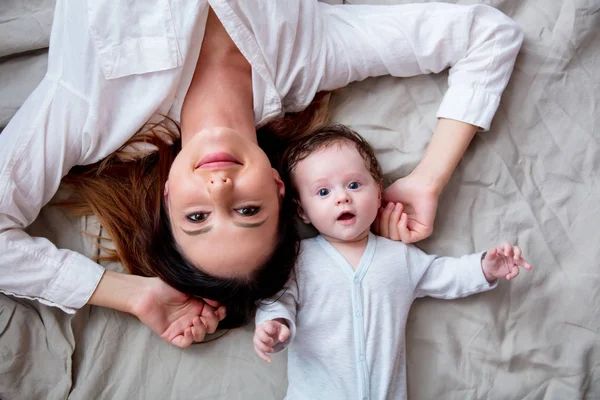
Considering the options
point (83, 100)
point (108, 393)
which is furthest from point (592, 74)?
point (108, 393)

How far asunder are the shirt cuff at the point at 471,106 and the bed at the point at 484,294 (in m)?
0.06

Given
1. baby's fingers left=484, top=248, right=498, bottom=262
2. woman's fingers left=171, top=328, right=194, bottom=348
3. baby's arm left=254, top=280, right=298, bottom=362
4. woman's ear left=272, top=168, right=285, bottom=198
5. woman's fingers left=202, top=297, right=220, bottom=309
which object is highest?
woman's ear left=272, top=168, right=285, bottom=198

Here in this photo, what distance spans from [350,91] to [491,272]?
0.47 m

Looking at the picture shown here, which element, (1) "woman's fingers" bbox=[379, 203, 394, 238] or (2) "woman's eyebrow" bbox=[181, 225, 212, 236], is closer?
(2) "woman's eyebrow" bbox=[181, 225, 212, 236]

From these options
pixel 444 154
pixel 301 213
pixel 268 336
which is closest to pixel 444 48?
pixel 444 154

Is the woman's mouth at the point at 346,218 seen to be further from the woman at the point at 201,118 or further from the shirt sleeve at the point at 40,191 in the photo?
the shirt sleeve at the point at 40,191

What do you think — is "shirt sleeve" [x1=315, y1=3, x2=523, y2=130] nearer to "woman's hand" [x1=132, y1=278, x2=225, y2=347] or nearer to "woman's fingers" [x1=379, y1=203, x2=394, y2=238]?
"woman's fingers" [x1=379, y1=203, x2=394, y2=238]

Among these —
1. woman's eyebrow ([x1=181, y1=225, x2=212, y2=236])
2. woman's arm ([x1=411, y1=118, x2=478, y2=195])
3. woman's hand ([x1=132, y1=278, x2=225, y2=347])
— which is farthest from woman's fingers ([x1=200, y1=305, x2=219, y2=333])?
woman's arm ([x1=411, y1=118, x2=478, y2=195])

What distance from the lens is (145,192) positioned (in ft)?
3.68

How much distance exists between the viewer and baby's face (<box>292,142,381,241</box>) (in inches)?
38.9

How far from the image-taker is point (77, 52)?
0.99 meters

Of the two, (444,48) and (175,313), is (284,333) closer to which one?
(175,313)

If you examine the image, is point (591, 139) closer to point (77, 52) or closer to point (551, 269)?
point (551, 269)

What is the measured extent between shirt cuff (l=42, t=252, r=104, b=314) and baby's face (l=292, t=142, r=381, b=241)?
43 cm
